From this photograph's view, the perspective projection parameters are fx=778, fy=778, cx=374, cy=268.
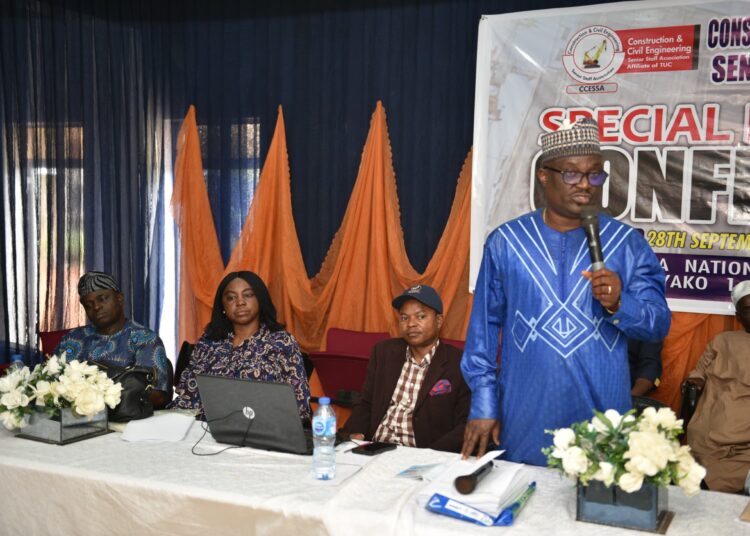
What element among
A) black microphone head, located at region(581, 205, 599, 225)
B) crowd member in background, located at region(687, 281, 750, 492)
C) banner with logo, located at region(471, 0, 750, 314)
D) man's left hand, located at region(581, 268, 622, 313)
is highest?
banner with logo, located at region(471, 0, 750, 314)

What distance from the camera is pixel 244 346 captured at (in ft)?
11.2

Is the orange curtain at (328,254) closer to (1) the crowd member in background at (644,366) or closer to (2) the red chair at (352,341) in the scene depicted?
(2) the red chair at (352,341)

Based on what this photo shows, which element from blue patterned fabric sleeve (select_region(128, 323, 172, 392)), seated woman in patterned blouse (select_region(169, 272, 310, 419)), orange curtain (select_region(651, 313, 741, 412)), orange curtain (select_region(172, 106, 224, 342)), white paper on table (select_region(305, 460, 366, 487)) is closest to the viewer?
white paper on table (select_region(305, 460, 366, 487))

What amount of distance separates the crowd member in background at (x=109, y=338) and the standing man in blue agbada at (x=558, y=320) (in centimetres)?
179

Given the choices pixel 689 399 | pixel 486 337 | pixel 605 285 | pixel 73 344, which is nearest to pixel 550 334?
pixel 486 337

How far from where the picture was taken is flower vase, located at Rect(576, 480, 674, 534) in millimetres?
1817

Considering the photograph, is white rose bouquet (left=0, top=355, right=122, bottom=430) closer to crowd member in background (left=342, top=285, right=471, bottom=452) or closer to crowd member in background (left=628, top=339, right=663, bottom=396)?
crowd member in background (left=342, top=285, right=471, bottom=452)

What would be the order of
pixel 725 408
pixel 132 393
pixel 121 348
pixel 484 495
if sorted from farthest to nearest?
pixel 121 348 < pixel 725 408 < pixel 132 393 < pixel 484 495

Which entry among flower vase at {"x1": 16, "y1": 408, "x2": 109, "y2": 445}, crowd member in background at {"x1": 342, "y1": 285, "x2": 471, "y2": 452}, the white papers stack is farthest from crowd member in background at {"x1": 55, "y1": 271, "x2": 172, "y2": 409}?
the white papers stack

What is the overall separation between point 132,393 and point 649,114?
2773mm

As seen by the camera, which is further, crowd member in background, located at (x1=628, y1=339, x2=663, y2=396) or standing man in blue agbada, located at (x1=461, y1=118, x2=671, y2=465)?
crowd member in background, located at (x1=628, y1=339, x2=663, y2=396)

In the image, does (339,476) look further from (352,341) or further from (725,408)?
(725,408)

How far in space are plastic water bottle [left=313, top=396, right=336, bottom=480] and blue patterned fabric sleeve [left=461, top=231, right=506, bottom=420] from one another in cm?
42

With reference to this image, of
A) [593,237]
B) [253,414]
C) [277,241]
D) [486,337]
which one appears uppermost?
[593,237]
